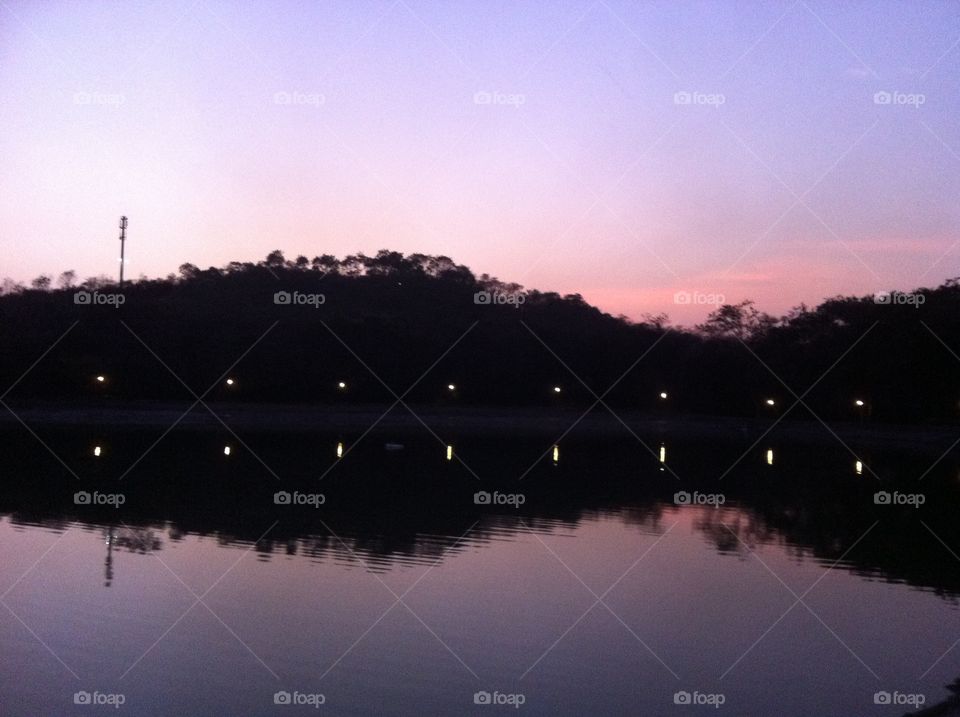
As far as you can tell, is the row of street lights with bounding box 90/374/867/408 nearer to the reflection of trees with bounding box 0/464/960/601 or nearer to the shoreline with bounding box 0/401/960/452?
the shoreline with bounding box 0/401/960/452

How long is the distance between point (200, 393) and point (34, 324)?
7312mm
